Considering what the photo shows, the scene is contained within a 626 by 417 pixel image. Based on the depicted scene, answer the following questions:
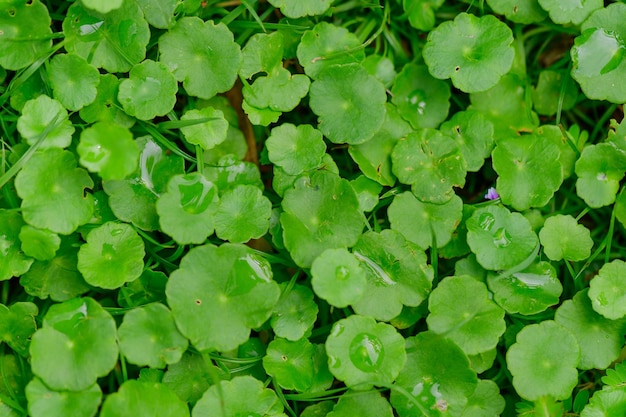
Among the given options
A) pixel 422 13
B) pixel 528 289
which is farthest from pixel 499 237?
pixel 422 13

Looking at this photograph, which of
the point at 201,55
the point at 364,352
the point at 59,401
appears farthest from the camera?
the point at 201,55

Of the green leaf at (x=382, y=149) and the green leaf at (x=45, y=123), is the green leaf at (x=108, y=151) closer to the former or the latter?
the green leaf at (x=45, y=123)

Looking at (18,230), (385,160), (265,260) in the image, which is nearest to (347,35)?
(385,160)

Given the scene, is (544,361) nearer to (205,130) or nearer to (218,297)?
(218,297)

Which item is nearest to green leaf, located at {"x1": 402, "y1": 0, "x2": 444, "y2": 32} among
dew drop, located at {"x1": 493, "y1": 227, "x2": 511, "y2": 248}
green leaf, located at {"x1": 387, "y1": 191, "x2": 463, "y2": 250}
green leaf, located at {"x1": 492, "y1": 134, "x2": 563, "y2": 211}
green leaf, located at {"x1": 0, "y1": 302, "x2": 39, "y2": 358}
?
green leaf, located at {"x1": 492, "y1": 134, "x2": 563, "y2": 211}

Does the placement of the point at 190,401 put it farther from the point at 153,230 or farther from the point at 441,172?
the point at 441,172

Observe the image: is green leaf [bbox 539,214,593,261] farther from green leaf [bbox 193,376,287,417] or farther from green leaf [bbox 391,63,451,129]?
green leaf [bbox 193,376,287,417]
